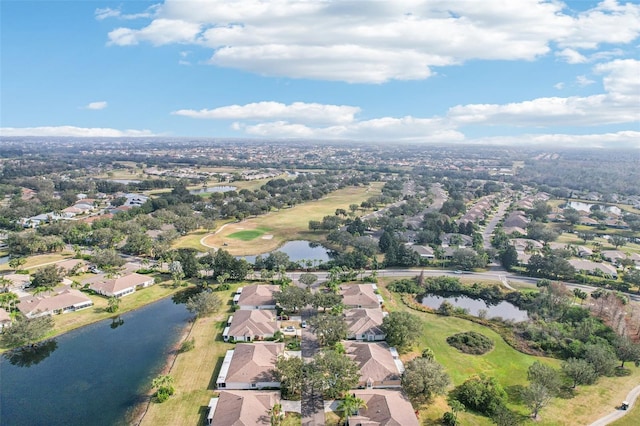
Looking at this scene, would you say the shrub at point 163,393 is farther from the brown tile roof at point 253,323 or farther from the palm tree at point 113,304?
the palm tree at point 113,304

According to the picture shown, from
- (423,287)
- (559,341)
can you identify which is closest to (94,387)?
(423,287)

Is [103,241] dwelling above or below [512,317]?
above

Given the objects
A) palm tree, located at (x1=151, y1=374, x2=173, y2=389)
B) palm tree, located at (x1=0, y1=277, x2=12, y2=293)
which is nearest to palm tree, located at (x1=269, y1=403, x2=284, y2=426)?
palm tree, located at (x1=151, y1=374, x2=173, y2=389)

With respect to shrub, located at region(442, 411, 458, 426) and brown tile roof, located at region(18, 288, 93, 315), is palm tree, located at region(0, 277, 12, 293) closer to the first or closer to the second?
brown tile roof, located at region(18, 288, 93, 315)

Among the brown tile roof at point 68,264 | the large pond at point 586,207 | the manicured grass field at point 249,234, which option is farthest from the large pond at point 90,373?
the large pond at point 586,207

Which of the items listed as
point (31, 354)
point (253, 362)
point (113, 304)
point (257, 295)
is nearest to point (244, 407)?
point (253, 362)

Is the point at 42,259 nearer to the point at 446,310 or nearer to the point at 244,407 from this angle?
the point at 244,407

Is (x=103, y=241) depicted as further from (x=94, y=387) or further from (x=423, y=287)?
(x=423, y=287)
